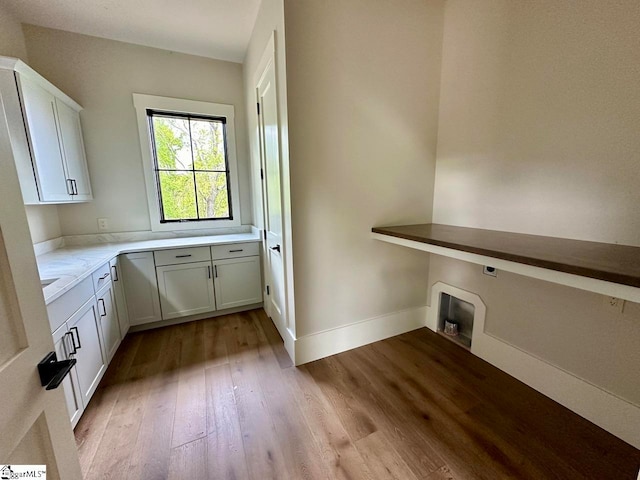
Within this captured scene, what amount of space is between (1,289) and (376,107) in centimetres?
206

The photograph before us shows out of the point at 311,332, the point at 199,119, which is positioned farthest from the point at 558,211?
the point at 199,119

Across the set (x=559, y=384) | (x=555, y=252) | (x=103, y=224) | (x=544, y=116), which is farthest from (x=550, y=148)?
(x=103, y=224)

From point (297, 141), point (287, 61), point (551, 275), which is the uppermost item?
point (287, 61)

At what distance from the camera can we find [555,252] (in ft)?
3.81

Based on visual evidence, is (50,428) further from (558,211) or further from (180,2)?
(180,2)

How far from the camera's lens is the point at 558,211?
1.49 meters

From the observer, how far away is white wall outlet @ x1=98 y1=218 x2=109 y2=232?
100 inches

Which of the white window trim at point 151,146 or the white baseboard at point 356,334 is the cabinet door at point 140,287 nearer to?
the white window trim at point 151,146

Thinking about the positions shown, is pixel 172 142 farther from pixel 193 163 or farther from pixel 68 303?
pixel 68 303

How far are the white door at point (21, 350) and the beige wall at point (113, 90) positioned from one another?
2393 mm

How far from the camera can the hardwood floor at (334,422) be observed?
121 cm


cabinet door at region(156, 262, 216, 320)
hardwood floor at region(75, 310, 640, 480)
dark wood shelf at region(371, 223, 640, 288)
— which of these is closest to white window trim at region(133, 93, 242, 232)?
cabinet door at region(156, 262, 216, 320)

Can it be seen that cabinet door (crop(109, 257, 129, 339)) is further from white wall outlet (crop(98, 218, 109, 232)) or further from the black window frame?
the black window frame

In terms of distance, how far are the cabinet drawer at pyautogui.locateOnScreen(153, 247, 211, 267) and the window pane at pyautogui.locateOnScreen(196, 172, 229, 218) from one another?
0.61 meters
